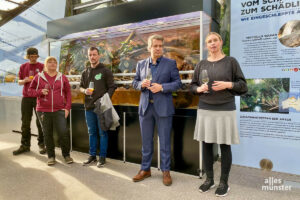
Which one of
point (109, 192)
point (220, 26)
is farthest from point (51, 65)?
point (220, 26)

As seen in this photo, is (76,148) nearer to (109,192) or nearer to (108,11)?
(109,192)

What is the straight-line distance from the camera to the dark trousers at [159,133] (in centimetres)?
254

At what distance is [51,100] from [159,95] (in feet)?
5.33

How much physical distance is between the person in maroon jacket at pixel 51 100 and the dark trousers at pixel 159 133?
1.28m

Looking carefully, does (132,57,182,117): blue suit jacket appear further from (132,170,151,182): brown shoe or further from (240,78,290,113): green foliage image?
(240,78,290,113): green foliage image

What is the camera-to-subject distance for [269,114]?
291 centimetres

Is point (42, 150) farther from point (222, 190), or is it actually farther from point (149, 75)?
point (222, 190)

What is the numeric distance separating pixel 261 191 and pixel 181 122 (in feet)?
3.70

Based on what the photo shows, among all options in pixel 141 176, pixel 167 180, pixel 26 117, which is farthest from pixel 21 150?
pixel 167 180

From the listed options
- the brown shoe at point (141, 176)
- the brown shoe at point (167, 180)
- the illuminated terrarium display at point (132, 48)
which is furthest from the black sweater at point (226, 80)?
the brown shoe at point (141, 176)

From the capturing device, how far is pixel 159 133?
2.58 m

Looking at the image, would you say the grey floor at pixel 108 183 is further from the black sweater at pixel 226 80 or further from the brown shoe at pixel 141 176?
the black sweater at pixel 226 80

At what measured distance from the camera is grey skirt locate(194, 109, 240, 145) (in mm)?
2141

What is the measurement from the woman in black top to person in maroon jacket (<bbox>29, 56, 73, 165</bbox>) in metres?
1.97
